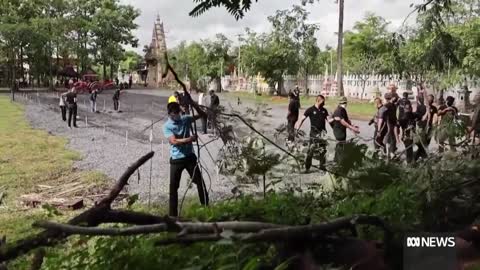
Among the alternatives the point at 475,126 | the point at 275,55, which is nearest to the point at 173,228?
the point at 475,126

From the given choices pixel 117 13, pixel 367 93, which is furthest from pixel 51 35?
pixel 367 93

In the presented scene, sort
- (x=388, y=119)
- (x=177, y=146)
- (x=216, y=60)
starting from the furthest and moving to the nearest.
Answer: (x=388, y=119) → (x=177, y=146) → (x=216, y=60)

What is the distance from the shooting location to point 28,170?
12227mm

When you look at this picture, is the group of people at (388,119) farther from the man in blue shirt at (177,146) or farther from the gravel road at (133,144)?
the man in blue shirt at (177,146)

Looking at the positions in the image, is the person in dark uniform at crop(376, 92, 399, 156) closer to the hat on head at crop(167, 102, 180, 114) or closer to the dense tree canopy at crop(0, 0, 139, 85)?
the hat on head at crop(167, 102, 180, 114)

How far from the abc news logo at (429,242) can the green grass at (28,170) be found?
170 inches

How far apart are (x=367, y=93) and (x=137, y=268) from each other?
41.7 m

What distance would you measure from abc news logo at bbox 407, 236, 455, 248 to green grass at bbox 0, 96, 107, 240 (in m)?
4.31

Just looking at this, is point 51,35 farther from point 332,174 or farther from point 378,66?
point 332,174

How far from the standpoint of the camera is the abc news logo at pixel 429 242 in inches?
Answer: 65.0

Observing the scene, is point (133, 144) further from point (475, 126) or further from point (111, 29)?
point (111, 29)

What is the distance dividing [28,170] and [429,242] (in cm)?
1162

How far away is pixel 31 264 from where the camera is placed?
167 cm

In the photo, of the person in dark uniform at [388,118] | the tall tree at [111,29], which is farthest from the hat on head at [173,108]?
the tall tree at [111,29]
